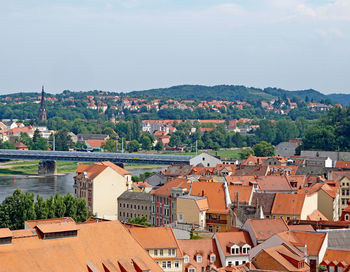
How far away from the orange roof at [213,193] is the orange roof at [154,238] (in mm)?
13556

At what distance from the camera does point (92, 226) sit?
32812 mm

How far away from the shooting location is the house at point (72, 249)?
2931 cm

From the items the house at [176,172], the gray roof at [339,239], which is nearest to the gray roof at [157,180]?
the house at [176,172]

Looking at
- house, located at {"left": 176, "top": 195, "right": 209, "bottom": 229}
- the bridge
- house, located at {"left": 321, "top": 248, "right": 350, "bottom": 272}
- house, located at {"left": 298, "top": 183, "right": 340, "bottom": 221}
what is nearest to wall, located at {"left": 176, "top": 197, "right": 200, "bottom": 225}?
house, located at {"left": 176, "top": 195, "right": 209, "bottom": 229}

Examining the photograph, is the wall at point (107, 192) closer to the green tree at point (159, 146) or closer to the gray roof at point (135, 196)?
the gray roof at point (135, 196)

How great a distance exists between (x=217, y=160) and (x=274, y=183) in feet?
86.9

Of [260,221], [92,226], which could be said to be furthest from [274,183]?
[92,226]

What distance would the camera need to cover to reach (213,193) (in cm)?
5569

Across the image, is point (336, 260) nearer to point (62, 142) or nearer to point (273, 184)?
point (273, 184)

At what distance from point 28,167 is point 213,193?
90.3m

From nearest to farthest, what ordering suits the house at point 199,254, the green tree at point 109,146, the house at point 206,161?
the house at point 199,254, the house at point 206,161, the green tree at point 109,146

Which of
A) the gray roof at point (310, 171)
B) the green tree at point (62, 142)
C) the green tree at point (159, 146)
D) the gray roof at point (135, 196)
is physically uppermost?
the gray roof at point (310, 171)

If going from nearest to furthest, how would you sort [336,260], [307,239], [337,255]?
1. [336,260]
2. [337,255]
3. [307,239]

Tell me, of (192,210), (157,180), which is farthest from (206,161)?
(192,210)
